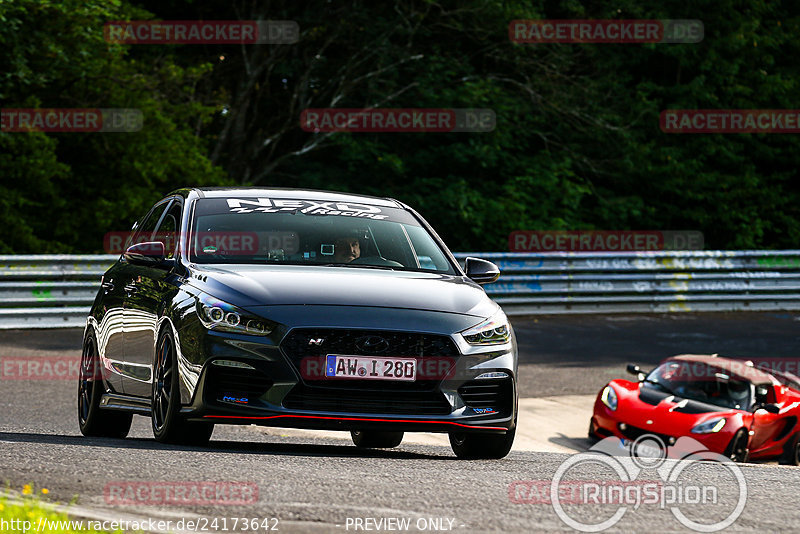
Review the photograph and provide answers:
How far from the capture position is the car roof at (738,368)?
16.4 metres

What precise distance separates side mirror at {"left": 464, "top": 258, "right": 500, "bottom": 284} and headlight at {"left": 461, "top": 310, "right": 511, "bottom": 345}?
705 mm

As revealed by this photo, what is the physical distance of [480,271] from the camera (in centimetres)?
859

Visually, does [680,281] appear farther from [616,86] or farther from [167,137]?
[167,137]

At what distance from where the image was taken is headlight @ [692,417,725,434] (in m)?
15.5

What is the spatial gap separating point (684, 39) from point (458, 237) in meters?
7.86

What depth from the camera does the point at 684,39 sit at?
31.9m

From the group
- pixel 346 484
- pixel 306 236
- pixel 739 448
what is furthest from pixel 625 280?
pixel 346 484

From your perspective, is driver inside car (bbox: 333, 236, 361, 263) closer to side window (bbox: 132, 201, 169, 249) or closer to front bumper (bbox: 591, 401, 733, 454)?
side window (bbox: 132, 201, 169, 249)

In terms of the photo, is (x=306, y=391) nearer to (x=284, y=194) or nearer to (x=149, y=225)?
(x=284, y=194)

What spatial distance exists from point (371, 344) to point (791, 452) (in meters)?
10.3

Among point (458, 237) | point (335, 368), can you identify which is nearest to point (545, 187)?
point (458, 237)

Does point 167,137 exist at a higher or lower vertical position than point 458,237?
higher

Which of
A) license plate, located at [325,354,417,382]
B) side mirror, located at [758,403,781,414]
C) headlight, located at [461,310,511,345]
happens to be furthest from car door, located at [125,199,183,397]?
side mirror, located at [758,403,781,414]

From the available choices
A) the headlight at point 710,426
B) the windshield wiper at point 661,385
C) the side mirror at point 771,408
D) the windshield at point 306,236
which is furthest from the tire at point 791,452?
the windshield at point 306,236
